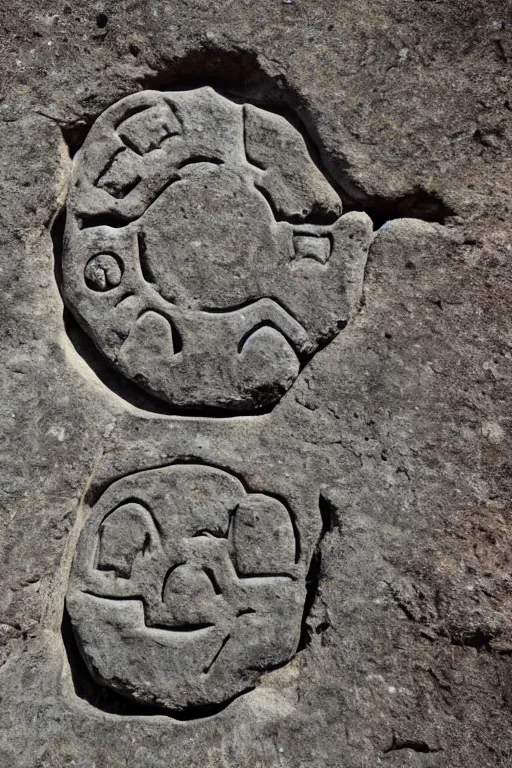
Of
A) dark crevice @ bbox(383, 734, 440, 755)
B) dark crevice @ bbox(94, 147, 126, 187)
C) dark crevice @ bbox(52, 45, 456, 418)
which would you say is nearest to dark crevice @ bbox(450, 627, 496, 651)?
dark crevice @ bbox(383, 734, 440, 755)

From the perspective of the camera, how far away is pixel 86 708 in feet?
5.96

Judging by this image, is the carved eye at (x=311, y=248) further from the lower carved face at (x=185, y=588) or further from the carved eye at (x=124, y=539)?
the carved eye at (x=124, y=539)

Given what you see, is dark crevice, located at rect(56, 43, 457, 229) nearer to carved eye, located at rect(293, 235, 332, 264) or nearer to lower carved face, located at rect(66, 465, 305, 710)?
carved eye, located at rect(293, 235, 332, 264)

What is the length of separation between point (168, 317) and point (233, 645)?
2.67ft

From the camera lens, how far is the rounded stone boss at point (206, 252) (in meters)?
1.93

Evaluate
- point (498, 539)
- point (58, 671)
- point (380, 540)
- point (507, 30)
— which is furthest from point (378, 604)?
point (507, 30)

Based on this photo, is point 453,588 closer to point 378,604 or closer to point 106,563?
point 378,604

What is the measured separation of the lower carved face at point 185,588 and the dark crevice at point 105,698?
0.03 metres

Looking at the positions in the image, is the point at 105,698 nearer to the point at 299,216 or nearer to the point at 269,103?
the point at 299,216

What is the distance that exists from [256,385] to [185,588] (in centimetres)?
52

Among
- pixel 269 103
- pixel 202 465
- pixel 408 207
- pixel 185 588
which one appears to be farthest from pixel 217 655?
pixel 269 103

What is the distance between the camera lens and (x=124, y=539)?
186 centimetres

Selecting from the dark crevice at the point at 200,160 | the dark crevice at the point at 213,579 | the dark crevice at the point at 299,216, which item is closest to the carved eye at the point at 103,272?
the dark crevice at the point at 200,160

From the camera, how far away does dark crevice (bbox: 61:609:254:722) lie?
182cm
